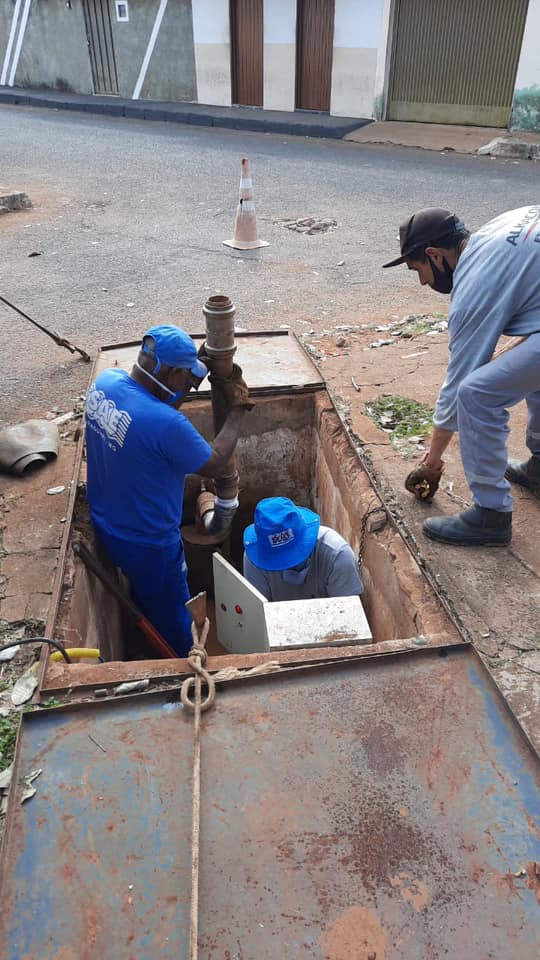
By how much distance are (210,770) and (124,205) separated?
937 cm

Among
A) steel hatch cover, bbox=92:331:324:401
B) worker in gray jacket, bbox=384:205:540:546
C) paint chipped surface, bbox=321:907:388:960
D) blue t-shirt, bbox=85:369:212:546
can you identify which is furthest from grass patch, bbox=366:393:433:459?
paint chipped surface, bbox=321:907:388:960

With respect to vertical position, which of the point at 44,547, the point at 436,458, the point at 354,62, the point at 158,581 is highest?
the point at 354,62

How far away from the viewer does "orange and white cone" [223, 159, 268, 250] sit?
313 inches

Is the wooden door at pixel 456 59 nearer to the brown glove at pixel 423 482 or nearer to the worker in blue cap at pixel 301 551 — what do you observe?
the brown glove at pixel 423 482

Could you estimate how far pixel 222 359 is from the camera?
11.0ft

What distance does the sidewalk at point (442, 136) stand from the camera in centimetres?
1257

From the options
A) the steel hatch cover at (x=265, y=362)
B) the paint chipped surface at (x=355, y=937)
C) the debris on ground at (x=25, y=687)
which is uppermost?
the paint chipped surface at (x=355, y=937)

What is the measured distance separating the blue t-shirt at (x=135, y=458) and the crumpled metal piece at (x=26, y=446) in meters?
0.84

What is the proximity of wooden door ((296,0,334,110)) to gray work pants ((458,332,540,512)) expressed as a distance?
48.3 feet

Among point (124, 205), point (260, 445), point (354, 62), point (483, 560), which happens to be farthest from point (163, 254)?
point (354, 62)

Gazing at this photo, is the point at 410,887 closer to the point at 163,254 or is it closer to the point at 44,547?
the point at 44,547

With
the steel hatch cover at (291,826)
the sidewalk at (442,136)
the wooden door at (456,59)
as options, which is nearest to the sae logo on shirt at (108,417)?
the steel hatch cover at (291,826)

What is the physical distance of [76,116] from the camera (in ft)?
56.3

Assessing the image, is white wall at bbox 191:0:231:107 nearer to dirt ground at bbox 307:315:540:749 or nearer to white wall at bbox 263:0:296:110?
white wall at bbox 263:0:296:110
